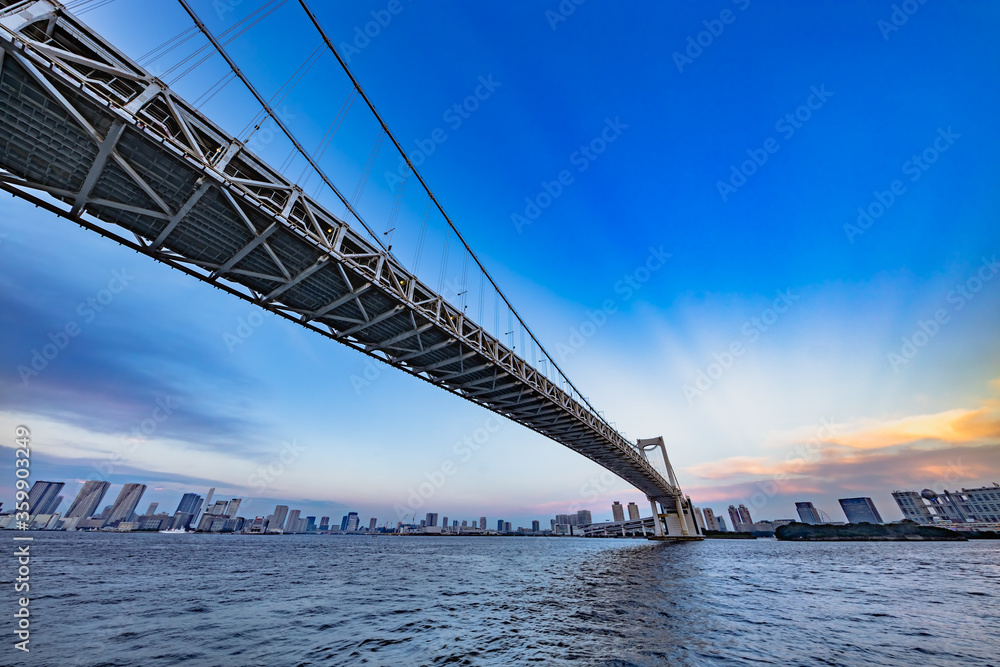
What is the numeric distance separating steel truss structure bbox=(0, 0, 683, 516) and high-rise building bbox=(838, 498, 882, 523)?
693ft

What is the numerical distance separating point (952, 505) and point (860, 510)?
5228 cm

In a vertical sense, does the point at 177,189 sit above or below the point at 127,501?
below

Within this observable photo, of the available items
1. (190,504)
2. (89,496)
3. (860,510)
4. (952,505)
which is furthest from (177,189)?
(860,510)

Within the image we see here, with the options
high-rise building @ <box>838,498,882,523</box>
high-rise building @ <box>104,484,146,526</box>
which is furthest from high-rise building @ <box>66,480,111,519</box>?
high-rise building @ <box>838,498,882,523</box>

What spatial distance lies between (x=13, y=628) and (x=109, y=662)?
5160 mm

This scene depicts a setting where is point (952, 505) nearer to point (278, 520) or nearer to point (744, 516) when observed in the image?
point (744, 516)

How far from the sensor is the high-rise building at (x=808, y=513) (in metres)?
150

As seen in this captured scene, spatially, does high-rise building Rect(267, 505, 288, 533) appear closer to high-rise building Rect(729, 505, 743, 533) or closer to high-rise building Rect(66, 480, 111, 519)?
high-rise building Rect(66, 480, 111, 519)


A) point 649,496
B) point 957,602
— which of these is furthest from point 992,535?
point 957,602

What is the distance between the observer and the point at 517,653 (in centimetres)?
657

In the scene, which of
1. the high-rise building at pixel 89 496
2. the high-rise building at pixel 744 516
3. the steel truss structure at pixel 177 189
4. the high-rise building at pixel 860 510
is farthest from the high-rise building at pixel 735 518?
the high-rise building at pixel 89 496

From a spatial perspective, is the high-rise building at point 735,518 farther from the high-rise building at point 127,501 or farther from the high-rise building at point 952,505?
the high-rise building at point 127,501

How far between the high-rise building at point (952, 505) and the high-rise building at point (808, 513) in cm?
4695

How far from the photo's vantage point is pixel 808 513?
495 ft
